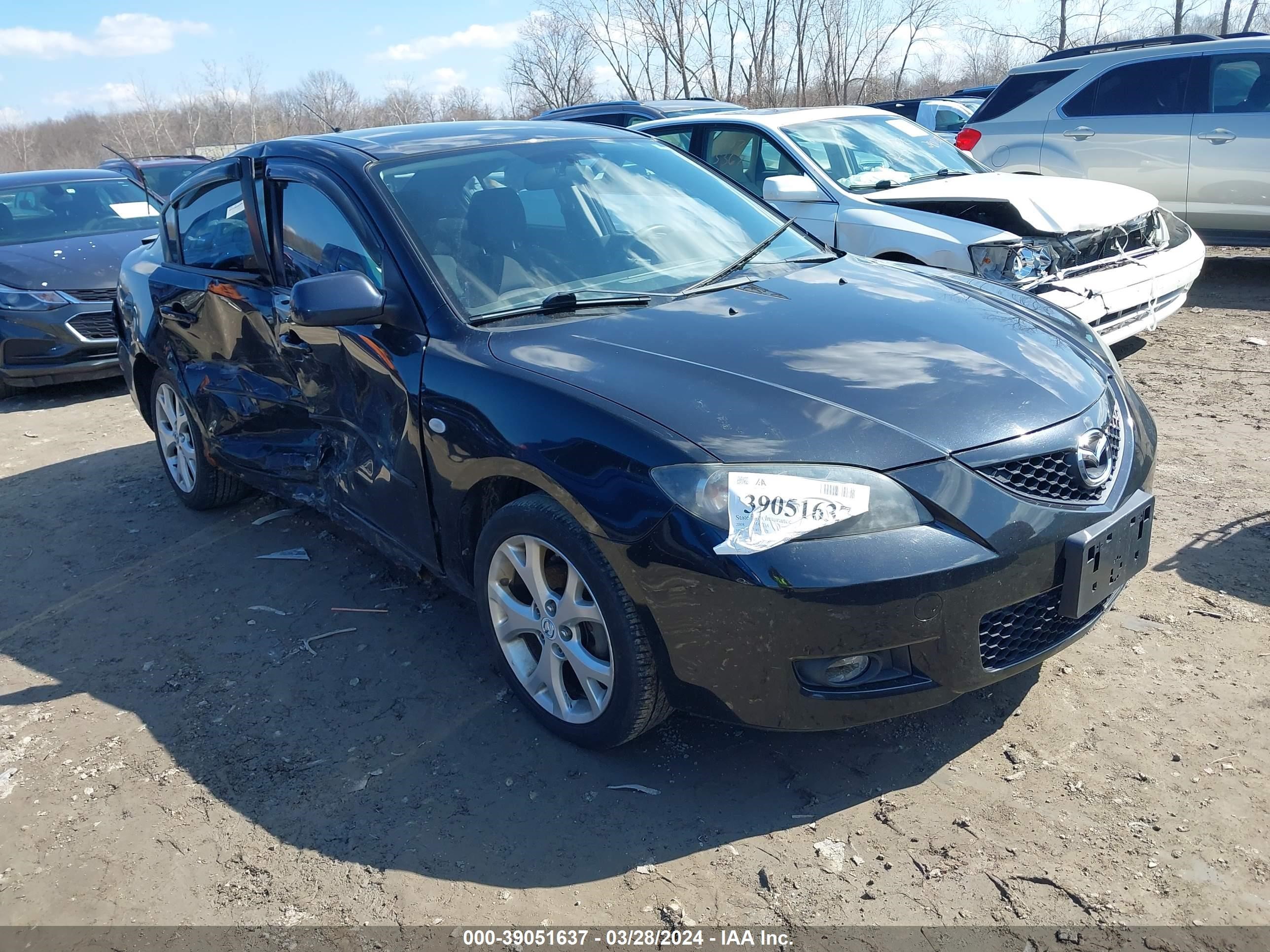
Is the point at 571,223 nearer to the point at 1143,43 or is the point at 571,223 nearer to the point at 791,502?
the point at 791,502

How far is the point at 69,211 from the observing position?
9.45 metres

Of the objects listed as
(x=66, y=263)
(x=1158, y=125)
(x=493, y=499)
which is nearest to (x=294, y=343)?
(x=493, y=499)

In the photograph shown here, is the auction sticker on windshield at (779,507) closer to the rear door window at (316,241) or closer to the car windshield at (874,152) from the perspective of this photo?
the rear door window at (316,241)

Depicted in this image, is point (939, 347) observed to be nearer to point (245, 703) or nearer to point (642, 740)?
point (642, 740)

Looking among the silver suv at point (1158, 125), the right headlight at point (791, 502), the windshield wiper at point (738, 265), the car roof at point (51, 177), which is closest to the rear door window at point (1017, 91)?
the silver suv at point (1158, 125)

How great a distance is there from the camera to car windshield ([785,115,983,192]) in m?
6.73

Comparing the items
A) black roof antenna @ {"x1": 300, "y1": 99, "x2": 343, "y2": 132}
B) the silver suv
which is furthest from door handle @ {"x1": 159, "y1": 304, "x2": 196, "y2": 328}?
the silver suv

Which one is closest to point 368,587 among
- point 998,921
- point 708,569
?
point 708,569

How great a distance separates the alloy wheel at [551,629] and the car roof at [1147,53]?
8.36 m

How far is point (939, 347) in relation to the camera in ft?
9.66

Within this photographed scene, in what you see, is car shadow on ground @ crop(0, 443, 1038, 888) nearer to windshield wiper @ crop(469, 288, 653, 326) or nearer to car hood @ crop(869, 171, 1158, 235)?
windshield wiper @ crop(469, 288, 653, 326)

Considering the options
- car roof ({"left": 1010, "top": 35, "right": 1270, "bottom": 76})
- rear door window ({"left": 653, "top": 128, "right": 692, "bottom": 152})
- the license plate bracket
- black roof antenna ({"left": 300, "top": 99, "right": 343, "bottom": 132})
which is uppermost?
car roof ({"left": 1010, "top": 35, "right": 1270, "bottom": 76})

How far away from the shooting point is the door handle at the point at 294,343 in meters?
3.82

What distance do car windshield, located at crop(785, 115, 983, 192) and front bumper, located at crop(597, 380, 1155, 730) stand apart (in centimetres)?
452
